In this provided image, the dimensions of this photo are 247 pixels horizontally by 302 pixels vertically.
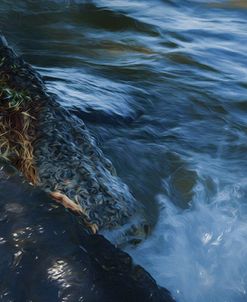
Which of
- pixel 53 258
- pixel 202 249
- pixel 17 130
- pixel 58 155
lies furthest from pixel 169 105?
pixel 53 258

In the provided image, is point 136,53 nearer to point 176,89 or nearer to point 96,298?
point 176,89

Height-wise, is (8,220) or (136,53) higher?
(8,220)

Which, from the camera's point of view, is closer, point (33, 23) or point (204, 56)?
point (204, 56)

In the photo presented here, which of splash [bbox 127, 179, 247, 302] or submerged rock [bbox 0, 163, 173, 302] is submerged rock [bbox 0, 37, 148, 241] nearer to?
splash [bbox 127, 179, 247, 302]

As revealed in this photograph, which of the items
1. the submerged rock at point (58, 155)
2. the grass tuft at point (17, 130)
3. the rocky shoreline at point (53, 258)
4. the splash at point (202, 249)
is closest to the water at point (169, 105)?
the splash at point (202, 249)

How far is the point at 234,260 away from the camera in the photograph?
4078 millimetres

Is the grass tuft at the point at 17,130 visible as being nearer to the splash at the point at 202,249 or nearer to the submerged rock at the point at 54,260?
the submerged rock at the point at 54,260

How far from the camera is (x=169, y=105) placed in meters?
6.27

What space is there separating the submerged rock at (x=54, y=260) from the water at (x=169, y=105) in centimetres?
89

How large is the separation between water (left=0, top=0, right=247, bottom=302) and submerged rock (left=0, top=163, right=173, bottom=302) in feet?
2.90

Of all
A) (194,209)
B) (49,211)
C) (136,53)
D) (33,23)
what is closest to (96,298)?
(49,211)

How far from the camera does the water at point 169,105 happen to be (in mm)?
4090

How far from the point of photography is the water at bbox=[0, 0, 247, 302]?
4.09 meters

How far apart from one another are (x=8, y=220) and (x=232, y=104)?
4074 millimetres
